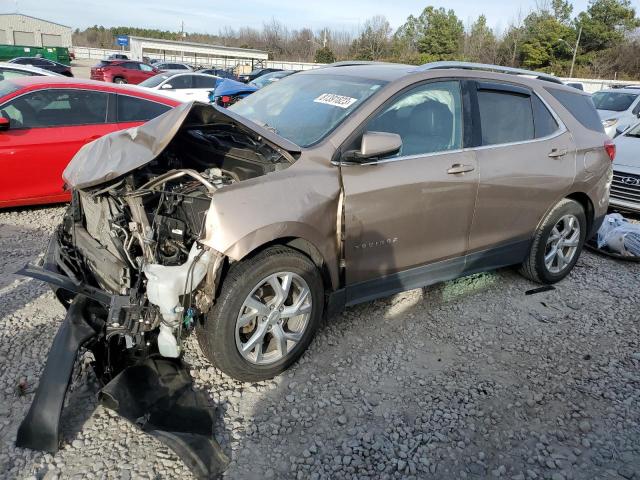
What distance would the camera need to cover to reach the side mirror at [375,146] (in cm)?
294

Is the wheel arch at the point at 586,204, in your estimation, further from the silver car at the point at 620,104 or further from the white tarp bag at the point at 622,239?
the silver car at the point at 620,104

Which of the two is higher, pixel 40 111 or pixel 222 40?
pixel 222 40

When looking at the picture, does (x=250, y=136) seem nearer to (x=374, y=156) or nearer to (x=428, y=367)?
(x=374, y=156)

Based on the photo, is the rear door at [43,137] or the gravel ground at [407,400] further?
the rear door at [43,137]

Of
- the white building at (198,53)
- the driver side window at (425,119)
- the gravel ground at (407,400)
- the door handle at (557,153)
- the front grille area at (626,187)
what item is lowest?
the gravel ground at (407,400)

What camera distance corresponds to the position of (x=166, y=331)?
266 cm

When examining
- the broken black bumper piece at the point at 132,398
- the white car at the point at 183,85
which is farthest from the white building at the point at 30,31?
the broken black bumper piece at the point at 132,398

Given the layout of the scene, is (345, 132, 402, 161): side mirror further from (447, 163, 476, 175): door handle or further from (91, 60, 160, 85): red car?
(91, 60, 160, 85): red car

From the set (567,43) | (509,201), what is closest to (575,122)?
(509,201)

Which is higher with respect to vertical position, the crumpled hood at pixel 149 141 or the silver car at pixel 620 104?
the silver car at pixel 620 104

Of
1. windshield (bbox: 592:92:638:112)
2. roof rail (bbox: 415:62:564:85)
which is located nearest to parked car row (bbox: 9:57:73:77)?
windshield (bbox: 592:92:638:112)

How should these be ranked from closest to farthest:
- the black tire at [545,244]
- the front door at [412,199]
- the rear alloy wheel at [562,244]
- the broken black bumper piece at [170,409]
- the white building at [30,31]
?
the broken black bumper piece at [170,409] < the front door at [412,199] < the black tire at [545,244] < the rear alloy wheel at [562,244] < the white building at [30,31]

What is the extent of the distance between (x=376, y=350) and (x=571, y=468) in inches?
52.2

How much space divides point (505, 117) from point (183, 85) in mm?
13528
